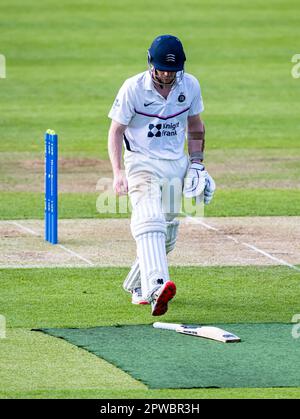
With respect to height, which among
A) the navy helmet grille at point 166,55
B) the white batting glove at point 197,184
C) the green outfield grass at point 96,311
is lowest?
the green outfield grass at point 96,311

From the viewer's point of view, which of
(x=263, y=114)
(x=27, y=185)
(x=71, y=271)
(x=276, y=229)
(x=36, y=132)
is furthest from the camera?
(x=263, y=114)

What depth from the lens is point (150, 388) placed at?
9164 millimetres

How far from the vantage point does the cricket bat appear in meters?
10.4

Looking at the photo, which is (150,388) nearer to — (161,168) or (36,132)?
(161,168)

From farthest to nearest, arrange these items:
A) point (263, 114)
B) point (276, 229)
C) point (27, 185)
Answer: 1. point (263, 114)
2. point (27, 185)
3. point (276, 229)

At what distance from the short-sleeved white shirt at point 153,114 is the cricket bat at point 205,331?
149cm

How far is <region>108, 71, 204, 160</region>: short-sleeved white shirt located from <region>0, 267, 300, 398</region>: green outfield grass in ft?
4.41

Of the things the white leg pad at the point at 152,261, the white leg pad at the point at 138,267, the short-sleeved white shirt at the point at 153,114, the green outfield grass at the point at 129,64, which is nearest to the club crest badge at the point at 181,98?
the short-sleeved white shirt at the point at 153,114

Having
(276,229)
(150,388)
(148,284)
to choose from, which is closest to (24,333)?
(148,284)

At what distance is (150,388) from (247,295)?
120 inches

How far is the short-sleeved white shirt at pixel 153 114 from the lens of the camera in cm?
1130

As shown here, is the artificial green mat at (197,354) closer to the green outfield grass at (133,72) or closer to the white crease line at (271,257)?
the white crease line at (271,257)

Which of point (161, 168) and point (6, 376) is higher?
point (161, 168)

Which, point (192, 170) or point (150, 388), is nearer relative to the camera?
point (150, 388)
